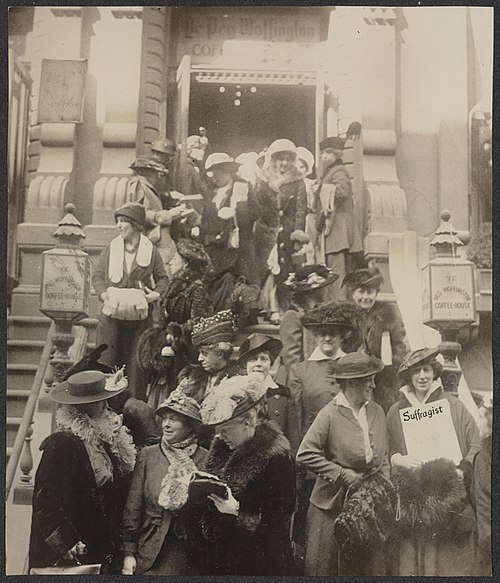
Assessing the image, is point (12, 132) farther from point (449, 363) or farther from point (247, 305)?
point (449, 363)

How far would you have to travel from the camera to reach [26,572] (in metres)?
2.89

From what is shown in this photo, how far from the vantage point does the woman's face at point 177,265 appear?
2.96 meters

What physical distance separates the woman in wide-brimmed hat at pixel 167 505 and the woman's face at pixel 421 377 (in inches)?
35.3

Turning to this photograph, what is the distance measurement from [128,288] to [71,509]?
924mm

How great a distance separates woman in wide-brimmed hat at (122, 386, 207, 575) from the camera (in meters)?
2.86

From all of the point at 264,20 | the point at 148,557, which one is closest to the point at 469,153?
the point at 264,20

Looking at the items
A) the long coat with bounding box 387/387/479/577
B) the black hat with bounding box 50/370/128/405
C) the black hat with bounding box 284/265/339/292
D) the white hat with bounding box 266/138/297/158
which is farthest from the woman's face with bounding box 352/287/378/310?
the black hat with bounding box 50/370/128/405

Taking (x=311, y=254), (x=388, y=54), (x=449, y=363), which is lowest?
(x=449, y=363)

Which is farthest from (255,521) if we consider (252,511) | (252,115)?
(252,115)

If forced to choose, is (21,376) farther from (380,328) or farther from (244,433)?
(380,328)

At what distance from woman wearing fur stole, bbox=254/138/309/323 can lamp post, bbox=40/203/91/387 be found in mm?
738

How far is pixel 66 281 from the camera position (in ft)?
9.72

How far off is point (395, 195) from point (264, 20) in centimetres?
94

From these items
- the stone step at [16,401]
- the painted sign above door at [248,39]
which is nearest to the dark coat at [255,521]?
the stone step at [16,401]
